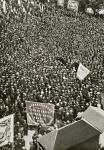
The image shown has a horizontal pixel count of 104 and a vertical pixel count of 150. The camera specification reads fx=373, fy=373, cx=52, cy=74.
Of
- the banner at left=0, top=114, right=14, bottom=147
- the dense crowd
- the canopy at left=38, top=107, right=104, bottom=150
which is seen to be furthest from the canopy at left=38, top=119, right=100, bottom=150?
the banner at left=0, top=114, right=14, bottom=147

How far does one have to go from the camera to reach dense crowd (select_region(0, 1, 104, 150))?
48.0 feet

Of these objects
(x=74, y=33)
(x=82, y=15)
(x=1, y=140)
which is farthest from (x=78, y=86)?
(x=82, y=15)

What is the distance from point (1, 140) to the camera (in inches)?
389

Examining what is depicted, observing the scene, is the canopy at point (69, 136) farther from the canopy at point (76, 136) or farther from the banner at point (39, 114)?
the banner at point (39, 114)

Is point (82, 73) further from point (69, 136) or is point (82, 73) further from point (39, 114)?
point (69, 136)

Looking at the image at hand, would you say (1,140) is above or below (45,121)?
above

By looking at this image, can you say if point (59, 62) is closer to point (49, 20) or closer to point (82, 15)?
point (49, 20)

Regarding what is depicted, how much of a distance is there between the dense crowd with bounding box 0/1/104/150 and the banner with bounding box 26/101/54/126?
0.58 m

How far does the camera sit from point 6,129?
9969 millimetres

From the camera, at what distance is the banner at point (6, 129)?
32.3 ft

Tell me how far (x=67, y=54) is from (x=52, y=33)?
330 cm

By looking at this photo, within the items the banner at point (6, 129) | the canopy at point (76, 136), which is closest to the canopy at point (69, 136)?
the canopy at point (76, 136)

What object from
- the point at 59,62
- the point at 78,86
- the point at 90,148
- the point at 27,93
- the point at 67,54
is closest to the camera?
the point at 90,148

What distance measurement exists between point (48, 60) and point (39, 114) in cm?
691
